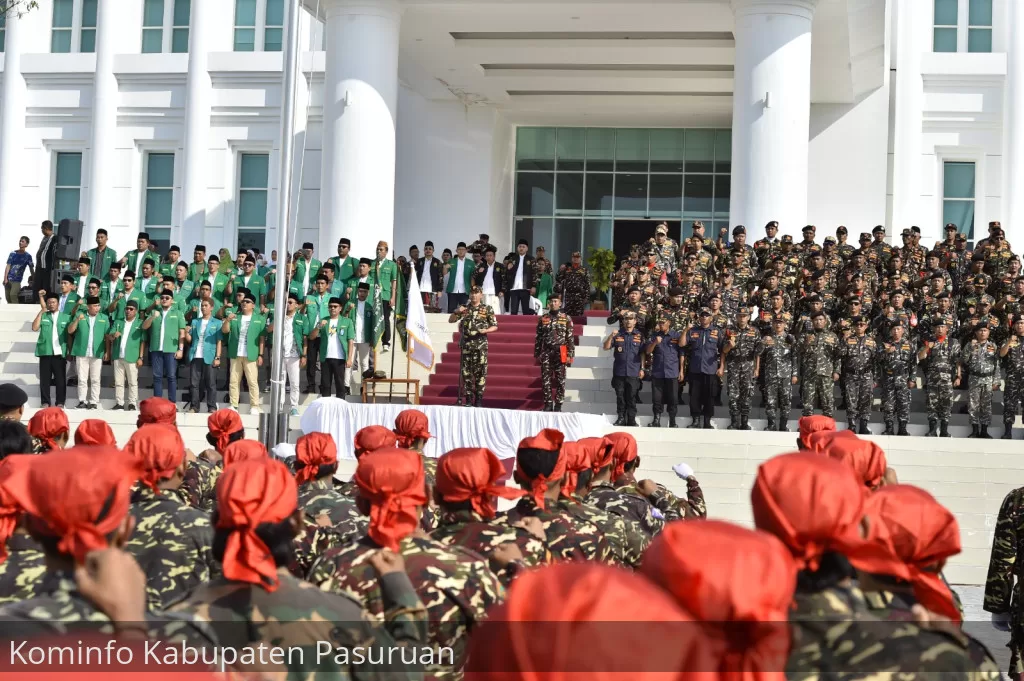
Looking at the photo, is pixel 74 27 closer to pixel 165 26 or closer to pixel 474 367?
pixel 165 26

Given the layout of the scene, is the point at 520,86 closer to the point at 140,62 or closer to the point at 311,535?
the point at 140,62

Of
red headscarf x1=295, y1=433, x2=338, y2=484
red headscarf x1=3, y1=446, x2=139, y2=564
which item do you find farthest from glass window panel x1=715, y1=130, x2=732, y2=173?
red headscarf x1=3, y1=446, x2=139, y2=564

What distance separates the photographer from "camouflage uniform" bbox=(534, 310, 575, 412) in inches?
680

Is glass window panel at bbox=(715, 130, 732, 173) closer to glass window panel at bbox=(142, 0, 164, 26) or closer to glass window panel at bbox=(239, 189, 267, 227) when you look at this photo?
glass window panel at bbox=(239, 189, 267, 227)

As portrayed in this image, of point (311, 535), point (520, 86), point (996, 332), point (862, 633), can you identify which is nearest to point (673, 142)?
point (520, 86)

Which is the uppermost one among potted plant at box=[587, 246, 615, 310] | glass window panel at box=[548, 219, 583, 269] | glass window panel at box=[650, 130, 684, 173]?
glass window panel at box=[650, 130, 684, 173]

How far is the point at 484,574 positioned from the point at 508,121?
27504 millimetres

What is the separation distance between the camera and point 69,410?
1747 centimetres

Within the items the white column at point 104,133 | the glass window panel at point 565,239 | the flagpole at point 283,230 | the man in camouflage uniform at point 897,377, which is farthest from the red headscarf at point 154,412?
the glass window panel at point 565,239

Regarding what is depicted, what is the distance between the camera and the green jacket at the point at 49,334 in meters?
18.3

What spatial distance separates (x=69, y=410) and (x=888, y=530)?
16147 millimetres

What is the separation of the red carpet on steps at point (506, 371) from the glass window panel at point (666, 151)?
10148mm

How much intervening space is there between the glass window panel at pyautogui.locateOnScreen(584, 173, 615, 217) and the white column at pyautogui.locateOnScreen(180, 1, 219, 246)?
9324 millimetres

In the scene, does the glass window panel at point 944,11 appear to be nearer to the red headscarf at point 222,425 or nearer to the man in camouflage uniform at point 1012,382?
the man in camouflage uniform at point 1012,382
